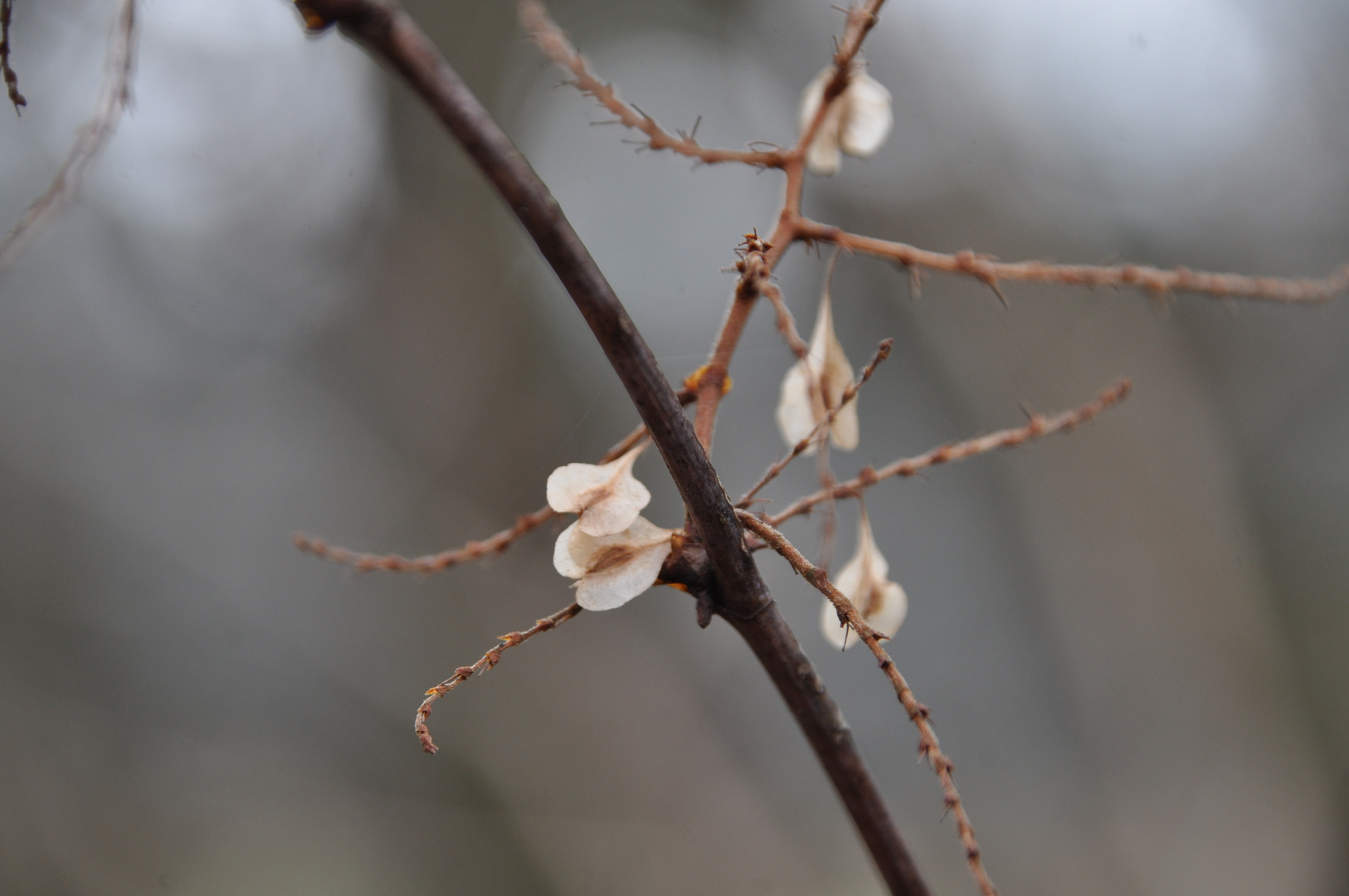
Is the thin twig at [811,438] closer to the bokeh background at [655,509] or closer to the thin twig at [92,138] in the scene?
the thin twig at [92,138]

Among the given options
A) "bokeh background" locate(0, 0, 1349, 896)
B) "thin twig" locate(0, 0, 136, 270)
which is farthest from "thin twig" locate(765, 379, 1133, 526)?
"bokeh background" locate(0, 0, 1349, 896)

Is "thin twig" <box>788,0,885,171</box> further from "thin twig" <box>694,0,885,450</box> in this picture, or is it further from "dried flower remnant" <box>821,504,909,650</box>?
"dried flower remnant" <box>821,504,909,650</box>

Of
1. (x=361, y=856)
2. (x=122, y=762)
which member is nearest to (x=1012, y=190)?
(x=361, y=856)

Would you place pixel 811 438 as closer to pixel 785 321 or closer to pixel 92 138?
pixel 785 321

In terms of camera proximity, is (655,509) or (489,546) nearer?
(489,546)

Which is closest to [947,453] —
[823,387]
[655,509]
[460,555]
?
A: [823,387]

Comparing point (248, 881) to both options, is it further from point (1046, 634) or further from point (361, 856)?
point (1046, 634)

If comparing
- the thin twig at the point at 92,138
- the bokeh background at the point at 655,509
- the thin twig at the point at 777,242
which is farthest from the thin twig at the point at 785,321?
the bokeh background at the point at 655,509
